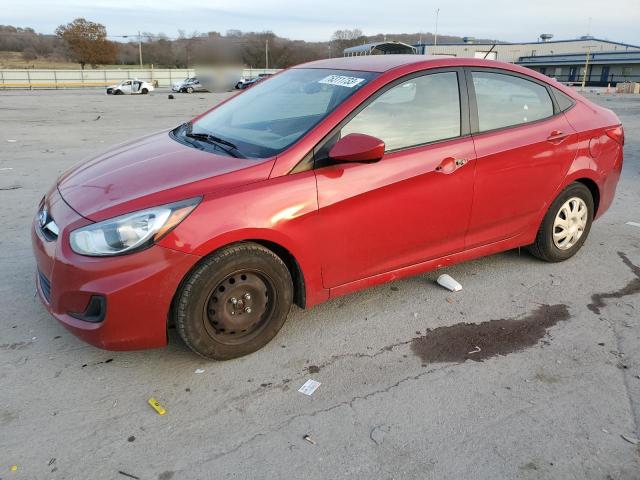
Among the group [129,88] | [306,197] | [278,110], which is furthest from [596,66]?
[306,197]

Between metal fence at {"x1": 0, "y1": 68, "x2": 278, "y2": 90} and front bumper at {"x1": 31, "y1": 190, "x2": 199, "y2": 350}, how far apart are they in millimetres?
46299

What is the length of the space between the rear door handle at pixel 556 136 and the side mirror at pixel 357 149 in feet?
5.66

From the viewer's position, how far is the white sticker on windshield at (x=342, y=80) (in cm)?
340

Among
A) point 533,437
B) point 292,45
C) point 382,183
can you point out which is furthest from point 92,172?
point 292,45

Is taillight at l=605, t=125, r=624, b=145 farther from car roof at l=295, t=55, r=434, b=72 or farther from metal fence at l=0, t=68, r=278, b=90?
metal fence at l=0, t=68, r=278, b=90

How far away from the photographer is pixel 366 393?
278 cm

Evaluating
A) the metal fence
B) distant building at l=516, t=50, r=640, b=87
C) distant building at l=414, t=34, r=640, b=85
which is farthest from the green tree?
distant building at l=516, t=50, r=640, b=87

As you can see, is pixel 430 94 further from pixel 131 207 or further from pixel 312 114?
pixel 131 207

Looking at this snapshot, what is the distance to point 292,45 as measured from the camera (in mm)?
25156

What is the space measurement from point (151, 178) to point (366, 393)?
1.69 metres

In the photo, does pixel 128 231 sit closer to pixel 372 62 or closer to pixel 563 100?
pixel 372 62

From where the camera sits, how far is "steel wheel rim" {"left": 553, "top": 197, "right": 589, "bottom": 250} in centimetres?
434

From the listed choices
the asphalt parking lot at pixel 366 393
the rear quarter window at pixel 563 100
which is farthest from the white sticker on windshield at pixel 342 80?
the rear quarter window at pixel 563 100

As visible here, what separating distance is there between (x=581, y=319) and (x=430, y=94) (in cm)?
186
